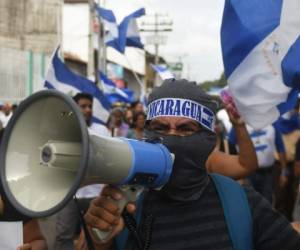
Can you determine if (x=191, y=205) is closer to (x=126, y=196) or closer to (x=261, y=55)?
(x=126, y=196)

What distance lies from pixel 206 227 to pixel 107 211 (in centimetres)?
47

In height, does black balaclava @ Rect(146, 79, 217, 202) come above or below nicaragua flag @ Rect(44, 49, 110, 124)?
above

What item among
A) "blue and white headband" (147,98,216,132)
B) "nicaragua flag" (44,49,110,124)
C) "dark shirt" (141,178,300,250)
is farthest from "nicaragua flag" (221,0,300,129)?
"nicaragua flag" (44,49,110,124)

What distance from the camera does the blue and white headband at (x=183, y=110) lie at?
6.36 ft

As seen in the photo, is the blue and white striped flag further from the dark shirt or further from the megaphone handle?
the megaphone handle

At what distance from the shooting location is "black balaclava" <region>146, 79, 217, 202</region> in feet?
6.26

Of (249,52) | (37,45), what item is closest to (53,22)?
(37,45)

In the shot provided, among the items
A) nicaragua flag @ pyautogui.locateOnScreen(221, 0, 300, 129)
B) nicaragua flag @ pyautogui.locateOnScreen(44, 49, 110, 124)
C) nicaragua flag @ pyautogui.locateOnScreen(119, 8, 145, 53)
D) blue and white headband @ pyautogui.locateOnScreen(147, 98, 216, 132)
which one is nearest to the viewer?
blue and white headband @ pyautogui.locateOnScreen(147, 98, 216, 132)

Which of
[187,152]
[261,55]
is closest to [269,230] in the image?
[187,152]

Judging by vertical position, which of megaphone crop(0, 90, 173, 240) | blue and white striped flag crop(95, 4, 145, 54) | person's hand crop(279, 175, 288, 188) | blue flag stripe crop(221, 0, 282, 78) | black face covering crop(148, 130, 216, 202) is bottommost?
person's hand crop(279, 175, 288, 188)

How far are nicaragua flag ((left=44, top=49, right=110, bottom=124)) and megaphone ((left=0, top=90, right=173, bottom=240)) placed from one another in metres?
4.79

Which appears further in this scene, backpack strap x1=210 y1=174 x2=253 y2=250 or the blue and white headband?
the blue and white headband

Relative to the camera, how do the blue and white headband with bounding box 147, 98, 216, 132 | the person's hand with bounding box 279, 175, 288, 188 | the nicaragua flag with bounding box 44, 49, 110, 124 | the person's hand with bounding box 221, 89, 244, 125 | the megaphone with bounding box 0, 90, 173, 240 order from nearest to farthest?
1. the megaphone with bounding box 0, 90, 173, 240
2. the blue and white headband with bounding box 147, 98, 216, 132
3. the person's hand with bounding box 221, 89, 244, 125
4. the person's hand with bounding box 279, 175, 288, 188
5. the nicaragua flag with bounding box 44, 49, 110, 124

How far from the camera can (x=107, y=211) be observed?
1529mm
